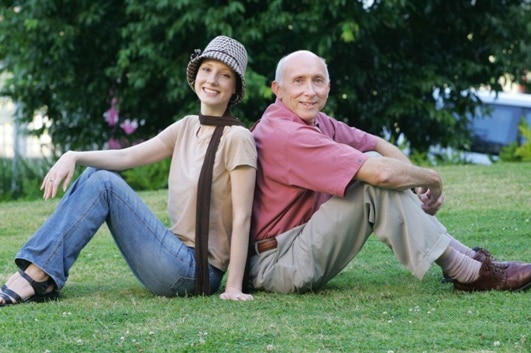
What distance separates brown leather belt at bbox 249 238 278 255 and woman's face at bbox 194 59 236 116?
66 centimetres

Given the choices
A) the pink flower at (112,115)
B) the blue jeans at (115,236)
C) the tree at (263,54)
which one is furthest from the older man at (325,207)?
the pink flower at (112,115)

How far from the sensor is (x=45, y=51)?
38.3 feet

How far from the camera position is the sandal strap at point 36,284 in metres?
4.96

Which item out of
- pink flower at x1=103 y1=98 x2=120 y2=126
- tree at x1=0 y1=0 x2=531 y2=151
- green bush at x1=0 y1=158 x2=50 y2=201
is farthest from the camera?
pink flower at x1=103 y1=98 x2=120 y2=126

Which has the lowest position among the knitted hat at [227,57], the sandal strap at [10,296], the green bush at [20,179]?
the green bush at [20,179]

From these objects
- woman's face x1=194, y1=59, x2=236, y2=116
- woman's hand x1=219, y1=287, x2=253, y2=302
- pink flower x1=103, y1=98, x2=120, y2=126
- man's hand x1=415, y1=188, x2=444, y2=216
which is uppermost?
woman's face x1=194, y1=59, x2=236, y2=116

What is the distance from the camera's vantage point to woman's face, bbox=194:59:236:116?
16.6 ft

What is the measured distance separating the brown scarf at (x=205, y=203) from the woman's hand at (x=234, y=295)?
146 mm

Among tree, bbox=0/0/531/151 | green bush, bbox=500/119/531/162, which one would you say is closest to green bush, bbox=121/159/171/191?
tree, bbox=0/0/531/151

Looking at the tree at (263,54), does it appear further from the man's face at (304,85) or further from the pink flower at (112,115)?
the man's face at (304,85)

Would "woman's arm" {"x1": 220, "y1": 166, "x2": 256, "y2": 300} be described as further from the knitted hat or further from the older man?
the knitted hat

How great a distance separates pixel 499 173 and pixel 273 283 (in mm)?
5483

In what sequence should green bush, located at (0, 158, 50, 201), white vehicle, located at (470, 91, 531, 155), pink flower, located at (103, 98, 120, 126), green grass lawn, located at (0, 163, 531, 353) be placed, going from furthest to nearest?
white vehicle, located at (470, 91, 531, 155), pink flower, located at (103, 98, 120, 126), green bush, located at (0, 158, 50, 201), green grass lawn, located at (0, 163, 531, 353)

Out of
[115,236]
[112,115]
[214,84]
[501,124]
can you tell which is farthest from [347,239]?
[501,124]
